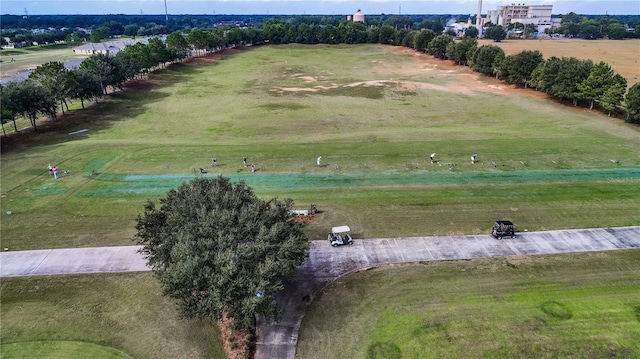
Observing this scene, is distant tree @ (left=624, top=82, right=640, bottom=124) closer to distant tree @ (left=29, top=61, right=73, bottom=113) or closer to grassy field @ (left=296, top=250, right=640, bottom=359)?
grassy field @ (left=296, top=250, right=640, bottom=359)

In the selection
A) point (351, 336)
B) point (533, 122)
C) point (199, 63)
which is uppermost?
point (199, 63)

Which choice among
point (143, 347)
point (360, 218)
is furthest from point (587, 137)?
point (143, 347)

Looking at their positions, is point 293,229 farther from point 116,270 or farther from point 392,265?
point 116,270

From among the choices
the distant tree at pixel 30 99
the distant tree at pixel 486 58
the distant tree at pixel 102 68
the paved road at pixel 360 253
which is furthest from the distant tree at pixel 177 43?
the paved road at pixel 360 253

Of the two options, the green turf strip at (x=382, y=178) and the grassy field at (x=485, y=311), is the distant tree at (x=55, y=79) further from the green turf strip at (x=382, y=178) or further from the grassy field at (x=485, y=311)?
the grassy field at (x=485, y=311)

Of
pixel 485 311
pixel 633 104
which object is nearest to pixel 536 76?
pixel 633 104

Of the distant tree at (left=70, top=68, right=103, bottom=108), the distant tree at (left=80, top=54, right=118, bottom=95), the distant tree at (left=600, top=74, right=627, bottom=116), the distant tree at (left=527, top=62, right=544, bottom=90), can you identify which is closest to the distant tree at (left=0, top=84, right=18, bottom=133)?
the distant tree at (left=70, top=68, right=103, bottom=108)

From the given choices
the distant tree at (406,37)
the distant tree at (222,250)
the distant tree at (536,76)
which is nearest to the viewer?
the distant tree at (222,250)
